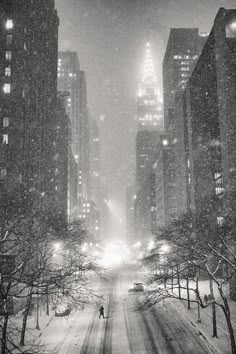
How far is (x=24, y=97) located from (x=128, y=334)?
48.3 m

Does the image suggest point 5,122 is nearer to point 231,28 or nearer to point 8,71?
point 8,71

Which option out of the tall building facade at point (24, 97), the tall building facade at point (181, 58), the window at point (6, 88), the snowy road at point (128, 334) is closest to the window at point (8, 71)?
the tall building facade at point (24, 97)

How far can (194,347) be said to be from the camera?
68.7ft

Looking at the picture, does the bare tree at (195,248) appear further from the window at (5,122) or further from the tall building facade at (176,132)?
the window at (5,122)

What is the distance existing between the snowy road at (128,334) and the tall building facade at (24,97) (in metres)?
30.5

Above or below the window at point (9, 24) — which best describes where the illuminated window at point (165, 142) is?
below

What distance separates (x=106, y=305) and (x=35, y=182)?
37.4 meters

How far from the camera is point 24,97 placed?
198ft

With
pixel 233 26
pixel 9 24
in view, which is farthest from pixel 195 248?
pixel 9 24

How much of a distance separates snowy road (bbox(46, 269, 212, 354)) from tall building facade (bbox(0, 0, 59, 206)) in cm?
3046

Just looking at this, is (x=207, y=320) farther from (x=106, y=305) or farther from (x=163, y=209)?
(x=163, y=209)

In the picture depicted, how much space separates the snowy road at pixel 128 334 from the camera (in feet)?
68.6

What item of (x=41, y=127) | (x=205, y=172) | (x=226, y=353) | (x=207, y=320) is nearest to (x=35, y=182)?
(x=41, y=127)

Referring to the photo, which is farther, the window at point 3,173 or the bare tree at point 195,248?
the window at point 3,173
